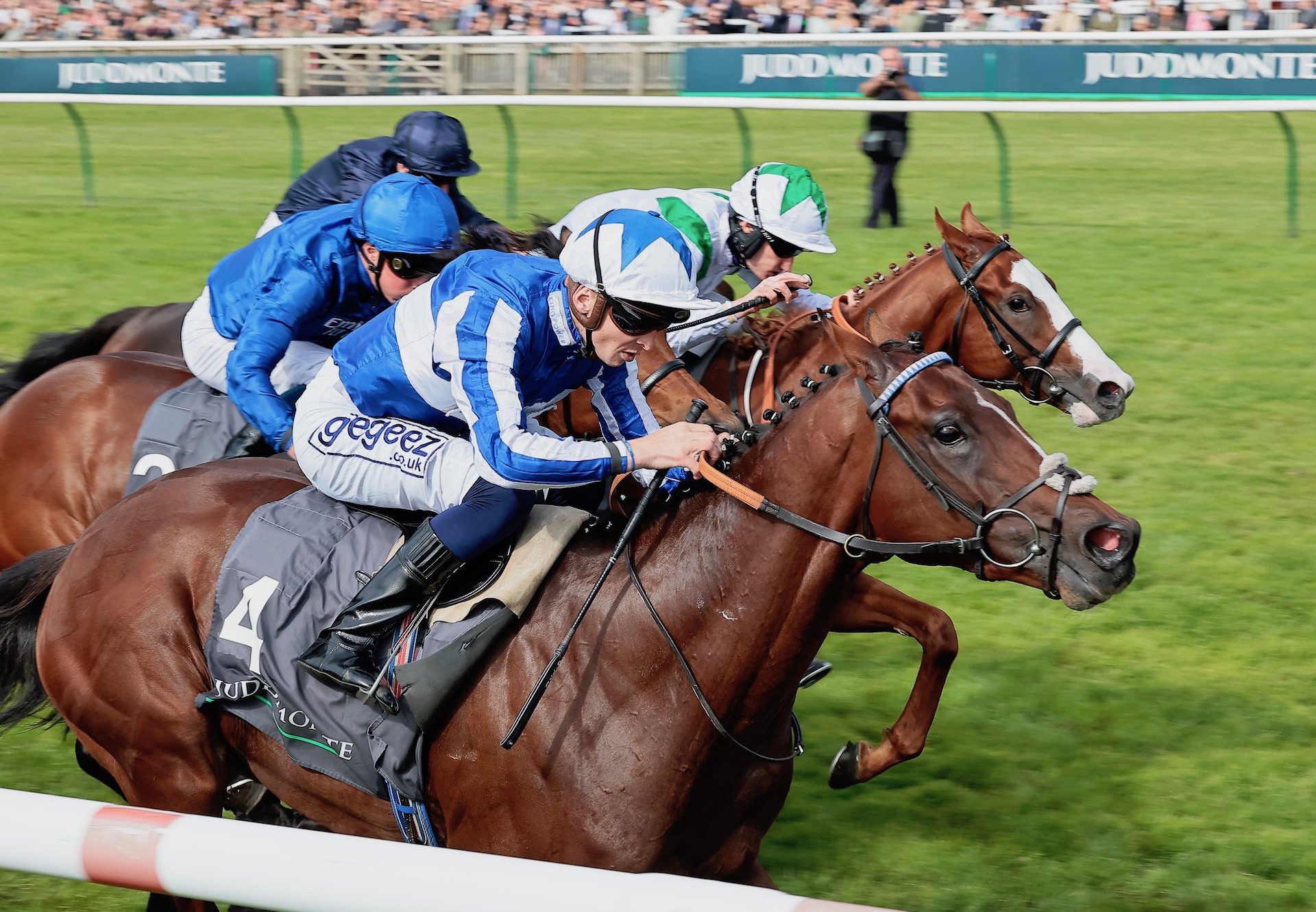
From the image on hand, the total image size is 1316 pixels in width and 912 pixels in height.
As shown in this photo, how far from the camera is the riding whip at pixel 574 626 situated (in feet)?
9.57

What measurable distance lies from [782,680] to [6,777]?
274cm

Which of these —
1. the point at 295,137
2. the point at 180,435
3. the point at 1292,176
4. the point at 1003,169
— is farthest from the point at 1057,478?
the point at 295,137

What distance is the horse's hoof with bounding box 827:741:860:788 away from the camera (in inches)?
165

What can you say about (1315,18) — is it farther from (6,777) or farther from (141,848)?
(141,848)

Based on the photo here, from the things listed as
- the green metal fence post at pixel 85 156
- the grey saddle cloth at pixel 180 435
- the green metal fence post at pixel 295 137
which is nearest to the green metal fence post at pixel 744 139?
the green metal fence post at pixel 295 137

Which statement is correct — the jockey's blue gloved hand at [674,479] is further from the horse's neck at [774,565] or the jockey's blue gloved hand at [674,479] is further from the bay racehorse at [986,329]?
the bay racehorse at [986,329]

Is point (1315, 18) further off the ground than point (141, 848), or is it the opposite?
point (1315, 18)

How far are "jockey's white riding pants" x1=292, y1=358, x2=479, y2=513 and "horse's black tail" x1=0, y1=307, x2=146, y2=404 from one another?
263 cm

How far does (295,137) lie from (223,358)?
9235mm

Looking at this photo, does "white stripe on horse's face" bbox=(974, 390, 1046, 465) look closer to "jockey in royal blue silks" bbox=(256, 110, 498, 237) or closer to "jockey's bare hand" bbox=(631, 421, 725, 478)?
"jockey's bare hand" bbox=(631, 421, 725, 478)

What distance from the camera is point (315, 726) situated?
10.3 ft

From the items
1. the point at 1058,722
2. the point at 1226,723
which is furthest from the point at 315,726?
the point at 1226,723

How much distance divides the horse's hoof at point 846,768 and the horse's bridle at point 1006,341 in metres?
1.51

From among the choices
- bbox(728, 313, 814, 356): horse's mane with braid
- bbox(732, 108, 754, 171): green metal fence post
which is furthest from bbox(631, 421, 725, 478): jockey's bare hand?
bbox(732, 108, 754, 171): green metal fence post
